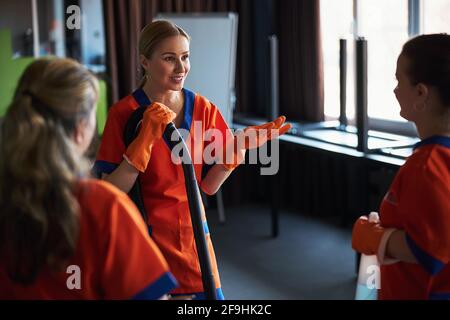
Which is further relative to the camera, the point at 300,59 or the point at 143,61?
the point at 300,59

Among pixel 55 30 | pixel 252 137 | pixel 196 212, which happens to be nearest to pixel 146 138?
pixel 196 212

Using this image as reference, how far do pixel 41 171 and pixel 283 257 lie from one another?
3.05 meters

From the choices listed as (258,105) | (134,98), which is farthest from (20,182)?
(258,105)

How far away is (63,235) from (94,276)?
0.10 m

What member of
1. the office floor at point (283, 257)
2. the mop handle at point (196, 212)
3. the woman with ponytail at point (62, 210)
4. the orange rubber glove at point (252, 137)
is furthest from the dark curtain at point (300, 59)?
the woman with ponytail at point (62, 210)

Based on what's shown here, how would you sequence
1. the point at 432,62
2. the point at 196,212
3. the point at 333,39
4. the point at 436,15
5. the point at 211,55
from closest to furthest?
the point at 432,62, the point at 196,212, the point at 436,15, the point at 211,55, the point at 333,39

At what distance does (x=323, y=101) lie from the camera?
15.6 ft

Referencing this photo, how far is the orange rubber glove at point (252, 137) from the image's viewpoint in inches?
78.5

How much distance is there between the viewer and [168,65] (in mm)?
1982

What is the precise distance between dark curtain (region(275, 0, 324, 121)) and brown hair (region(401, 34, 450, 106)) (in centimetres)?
327

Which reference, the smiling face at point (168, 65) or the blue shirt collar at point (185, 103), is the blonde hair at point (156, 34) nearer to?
the smiling face at point (168, 65)

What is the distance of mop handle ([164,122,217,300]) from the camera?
178cm

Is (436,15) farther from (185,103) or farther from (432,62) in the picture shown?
(432,62)

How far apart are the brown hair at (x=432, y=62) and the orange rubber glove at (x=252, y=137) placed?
1.84 ft
